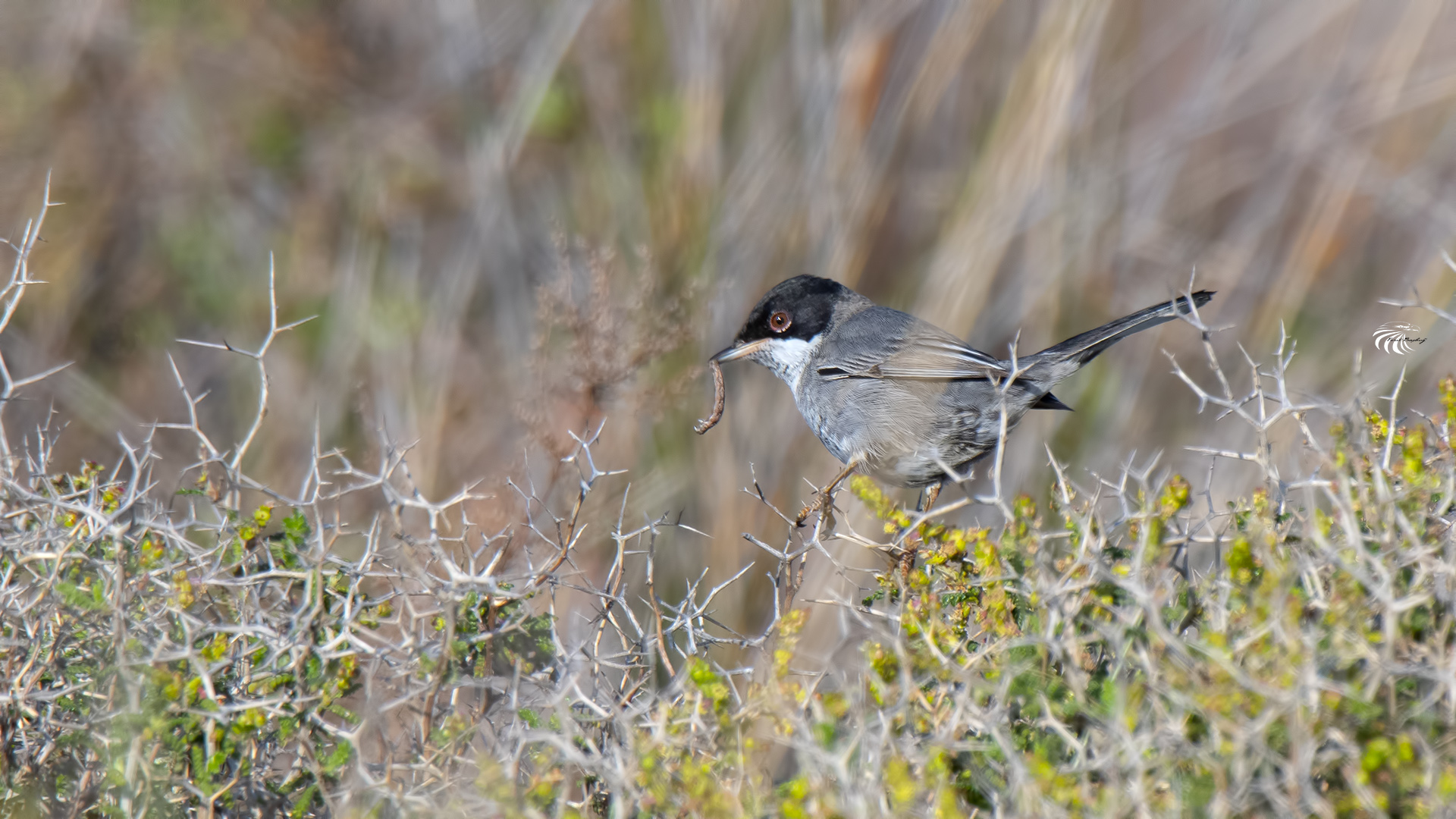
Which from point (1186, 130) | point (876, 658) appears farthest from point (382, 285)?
point (876, 658)

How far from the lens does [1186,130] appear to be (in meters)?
4.83

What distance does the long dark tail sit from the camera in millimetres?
3143

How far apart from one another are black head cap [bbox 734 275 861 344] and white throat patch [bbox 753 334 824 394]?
20 mm

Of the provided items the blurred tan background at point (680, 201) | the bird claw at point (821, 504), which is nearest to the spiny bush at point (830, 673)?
the bird claw at point (821, 504)

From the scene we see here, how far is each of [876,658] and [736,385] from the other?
2.95 metres

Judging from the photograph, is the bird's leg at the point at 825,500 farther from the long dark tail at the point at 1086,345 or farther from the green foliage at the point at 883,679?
the long dark tail at the point at 1086,345

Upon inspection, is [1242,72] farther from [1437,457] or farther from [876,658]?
[876,658]

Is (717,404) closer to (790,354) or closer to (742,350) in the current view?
(742,350)

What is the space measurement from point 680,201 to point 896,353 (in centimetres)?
129

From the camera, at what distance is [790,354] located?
3.99 m

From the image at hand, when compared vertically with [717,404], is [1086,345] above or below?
above

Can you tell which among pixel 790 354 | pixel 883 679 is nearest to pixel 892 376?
pixel 790 354

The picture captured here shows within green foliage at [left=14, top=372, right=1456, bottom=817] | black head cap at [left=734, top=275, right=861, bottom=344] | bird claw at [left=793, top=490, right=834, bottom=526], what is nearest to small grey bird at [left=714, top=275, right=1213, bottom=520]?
black head cap at [left=734, top=275, right=861, bottom=344]

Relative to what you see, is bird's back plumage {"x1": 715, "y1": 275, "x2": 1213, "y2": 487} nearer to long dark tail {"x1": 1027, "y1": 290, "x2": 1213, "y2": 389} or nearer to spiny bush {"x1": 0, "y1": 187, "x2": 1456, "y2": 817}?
long dark tail {"x1": 1027, "y1": 290, "x2": 1213, "y2": 389}
